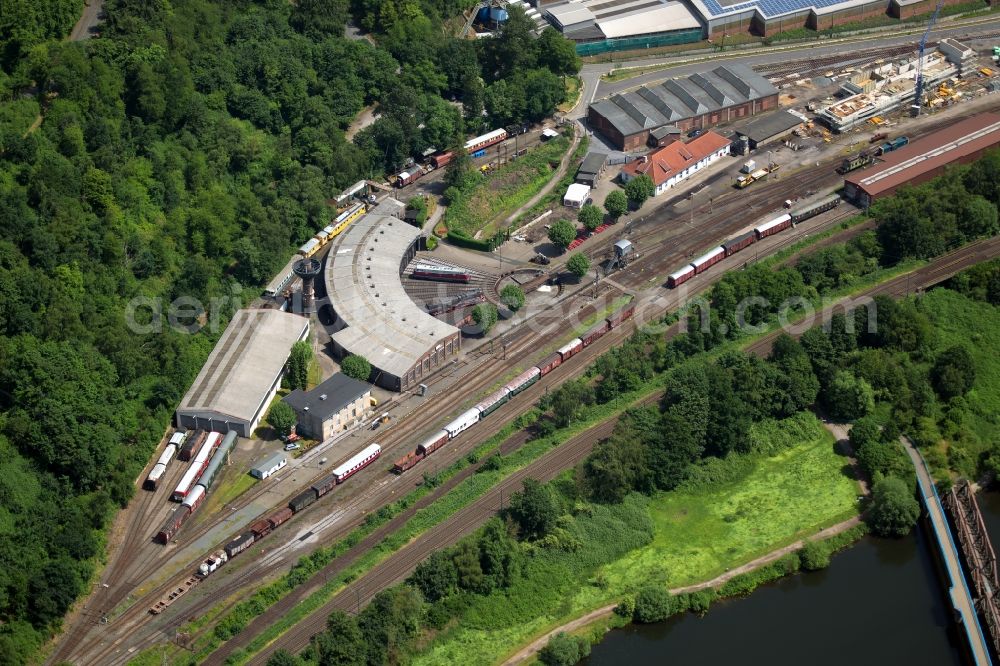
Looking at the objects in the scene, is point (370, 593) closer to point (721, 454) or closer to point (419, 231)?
point (721, 454)

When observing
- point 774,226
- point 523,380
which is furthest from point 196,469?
point 774,226

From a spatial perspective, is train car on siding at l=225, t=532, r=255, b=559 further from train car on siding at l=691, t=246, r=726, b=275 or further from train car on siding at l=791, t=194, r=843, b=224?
train car on siding at l=791, t=194, r=843, b=224

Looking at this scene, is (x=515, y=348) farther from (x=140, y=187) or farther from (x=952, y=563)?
(x=952, y=563)

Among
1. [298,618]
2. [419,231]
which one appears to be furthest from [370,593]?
[419,231]

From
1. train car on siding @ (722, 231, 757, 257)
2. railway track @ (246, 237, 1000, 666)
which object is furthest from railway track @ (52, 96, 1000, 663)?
railway track @ (246, 237, 1000, 666)

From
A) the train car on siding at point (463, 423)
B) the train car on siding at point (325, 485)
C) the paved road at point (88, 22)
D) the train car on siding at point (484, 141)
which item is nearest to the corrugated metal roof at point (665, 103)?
the train car on siding at point (484, 141)

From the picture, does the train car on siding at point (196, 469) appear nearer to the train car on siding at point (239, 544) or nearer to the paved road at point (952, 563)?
the train car on siding at point (239, 544)
